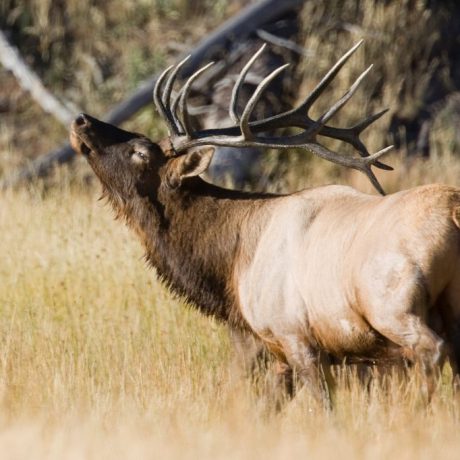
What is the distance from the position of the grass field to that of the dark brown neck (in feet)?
1.41

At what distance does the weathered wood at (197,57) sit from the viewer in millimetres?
12227

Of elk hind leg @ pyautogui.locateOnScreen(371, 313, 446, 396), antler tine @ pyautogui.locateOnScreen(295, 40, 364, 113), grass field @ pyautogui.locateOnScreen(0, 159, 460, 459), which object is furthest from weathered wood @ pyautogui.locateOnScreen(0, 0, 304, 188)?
elk hind leg @ pyautogui.locateOnScreen(371, 313, 446, 396)

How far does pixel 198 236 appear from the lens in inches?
274

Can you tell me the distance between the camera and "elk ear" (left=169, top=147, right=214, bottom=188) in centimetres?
679

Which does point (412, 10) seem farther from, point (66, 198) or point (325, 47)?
point (66, 198)

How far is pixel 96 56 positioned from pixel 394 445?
10602 mm

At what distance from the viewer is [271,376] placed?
6.71 meters

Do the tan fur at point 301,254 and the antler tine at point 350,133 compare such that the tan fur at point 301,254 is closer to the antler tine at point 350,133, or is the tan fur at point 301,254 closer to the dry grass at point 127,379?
the dry grass at point 127,379

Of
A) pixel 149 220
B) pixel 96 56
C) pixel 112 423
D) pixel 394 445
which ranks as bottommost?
pixel 394 445

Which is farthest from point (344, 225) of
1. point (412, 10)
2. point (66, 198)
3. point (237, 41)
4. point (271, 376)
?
point (412, 10)

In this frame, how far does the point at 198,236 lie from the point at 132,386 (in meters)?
0.96

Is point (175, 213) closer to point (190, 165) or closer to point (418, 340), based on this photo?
point (190, 165)

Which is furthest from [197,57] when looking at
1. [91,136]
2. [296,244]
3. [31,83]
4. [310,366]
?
[310,366]

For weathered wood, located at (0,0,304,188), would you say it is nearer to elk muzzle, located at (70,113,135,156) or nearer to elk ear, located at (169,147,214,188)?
elk muzzle, located at (70,113,135,156)
